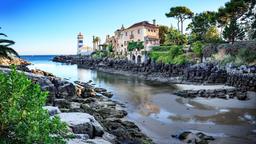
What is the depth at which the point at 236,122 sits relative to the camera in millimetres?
22766

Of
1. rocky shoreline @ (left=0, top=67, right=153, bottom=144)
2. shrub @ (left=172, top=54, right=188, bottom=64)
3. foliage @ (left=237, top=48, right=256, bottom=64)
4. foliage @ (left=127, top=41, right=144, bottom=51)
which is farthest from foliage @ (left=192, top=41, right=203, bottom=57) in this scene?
rocky shoreline @ (left=0, top=67, right=153, bottom=144)

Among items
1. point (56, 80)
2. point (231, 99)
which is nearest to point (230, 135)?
point (231, 99)

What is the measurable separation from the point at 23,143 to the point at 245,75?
37577 mm

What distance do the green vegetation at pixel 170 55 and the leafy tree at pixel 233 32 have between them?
887 centimetres

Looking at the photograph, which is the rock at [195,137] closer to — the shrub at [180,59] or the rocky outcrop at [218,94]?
the rocky outcrop at [218,94]

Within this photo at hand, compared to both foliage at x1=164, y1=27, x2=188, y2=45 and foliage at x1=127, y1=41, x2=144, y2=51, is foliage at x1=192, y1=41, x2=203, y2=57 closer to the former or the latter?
foliage at x1=164, y1=27, x2=188, y2=45

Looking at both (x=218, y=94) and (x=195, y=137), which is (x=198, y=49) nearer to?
(x=218, y=94)

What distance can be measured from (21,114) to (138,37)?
279ft

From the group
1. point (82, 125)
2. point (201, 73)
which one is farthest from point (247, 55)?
point (82, 125)

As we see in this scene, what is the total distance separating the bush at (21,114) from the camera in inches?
226

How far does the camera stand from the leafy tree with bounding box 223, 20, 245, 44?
57719 mm

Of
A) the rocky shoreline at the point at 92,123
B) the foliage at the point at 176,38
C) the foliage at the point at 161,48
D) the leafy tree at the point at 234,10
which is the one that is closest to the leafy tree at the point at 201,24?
the foliage at the point at 176,38

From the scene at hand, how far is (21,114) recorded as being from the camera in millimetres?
5855

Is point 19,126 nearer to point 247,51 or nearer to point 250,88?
point 250,88
